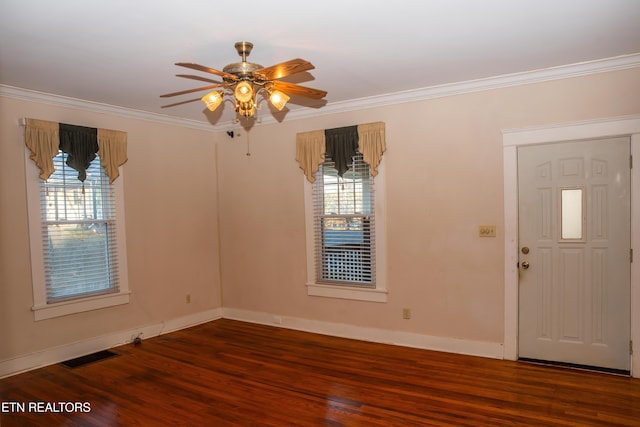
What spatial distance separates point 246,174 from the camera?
5.48 m

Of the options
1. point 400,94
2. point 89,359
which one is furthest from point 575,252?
A: point 89,359

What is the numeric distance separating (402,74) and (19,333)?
434 centimetres

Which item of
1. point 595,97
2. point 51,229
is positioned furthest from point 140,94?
point 595,97

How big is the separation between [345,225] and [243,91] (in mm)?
2422

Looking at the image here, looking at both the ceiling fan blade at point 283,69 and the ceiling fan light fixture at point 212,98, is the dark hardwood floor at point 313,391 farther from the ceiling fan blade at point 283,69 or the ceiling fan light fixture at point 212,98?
the ceiling fan blade at point 283,69

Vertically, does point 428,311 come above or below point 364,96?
below

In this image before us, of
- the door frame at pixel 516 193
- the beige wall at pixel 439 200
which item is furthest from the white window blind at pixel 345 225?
the door frame at pixel 516 193

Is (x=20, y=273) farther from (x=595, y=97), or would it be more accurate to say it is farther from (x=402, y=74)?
(x=595, y=97)

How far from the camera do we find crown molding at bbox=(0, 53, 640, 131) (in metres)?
3.49

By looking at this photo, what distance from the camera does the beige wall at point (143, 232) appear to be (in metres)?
3.80

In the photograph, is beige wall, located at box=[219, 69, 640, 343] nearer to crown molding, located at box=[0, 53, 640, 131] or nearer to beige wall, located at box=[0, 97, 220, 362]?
crown molding, located at box=[0, 53, 640, 131]

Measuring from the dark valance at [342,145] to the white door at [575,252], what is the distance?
172 cm

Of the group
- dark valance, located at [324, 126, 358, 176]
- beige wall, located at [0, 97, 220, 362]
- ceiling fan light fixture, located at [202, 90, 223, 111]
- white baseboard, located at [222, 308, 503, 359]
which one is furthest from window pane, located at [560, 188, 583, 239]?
beige wall, located at [0, 97, 220, 362]

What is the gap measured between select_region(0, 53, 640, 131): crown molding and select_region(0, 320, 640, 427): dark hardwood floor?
8.68ft
